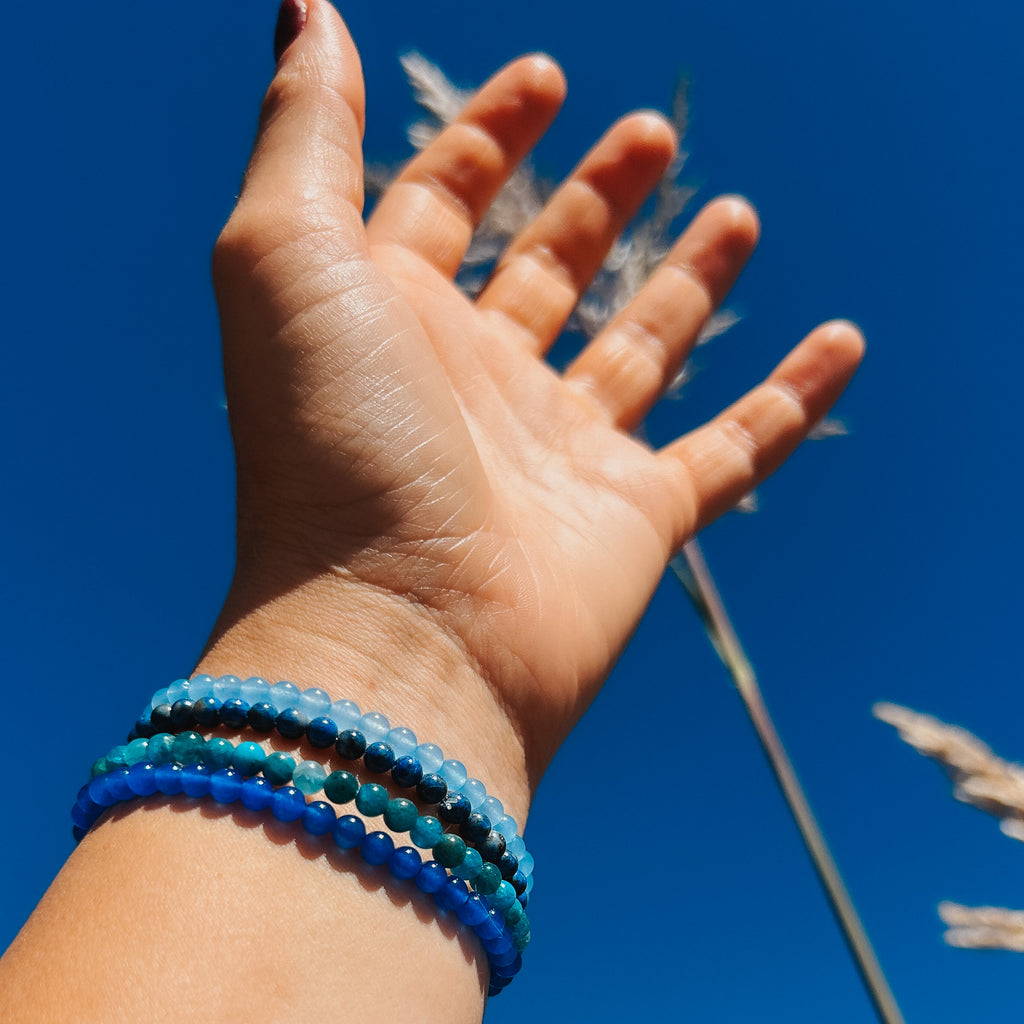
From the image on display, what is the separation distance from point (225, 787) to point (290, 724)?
5.2 inches

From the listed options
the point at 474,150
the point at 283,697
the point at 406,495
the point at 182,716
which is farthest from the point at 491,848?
the point at 474,150

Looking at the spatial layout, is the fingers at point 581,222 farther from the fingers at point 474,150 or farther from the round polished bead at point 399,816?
the round polished bead at point 399,816

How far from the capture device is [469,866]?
120cm

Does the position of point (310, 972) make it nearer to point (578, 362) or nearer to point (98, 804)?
point (98, 804)

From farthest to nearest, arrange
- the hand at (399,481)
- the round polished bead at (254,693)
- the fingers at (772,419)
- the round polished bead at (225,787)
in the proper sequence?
the fingers at (772,419)
the hand at (399,481)
the round polished bead at (254,693)
the round polished bead at (225,787)

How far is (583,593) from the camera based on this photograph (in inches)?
72.6

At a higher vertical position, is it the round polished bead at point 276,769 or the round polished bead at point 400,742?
the round polished bead at point 400,742

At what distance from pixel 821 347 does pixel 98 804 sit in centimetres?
248

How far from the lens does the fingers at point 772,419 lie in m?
2.50

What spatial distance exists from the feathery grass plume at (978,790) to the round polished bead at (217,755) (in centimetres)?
103

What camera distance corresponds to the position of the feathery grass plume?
102 cm

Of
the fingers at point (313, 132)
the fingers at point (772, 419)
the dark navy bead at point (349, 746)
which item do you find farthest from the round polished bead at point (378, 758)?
the fingers at point (772, 419)

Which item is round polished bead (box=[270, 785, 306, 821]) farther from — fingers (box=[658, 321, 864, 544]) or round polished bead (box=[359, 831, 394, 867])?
fingers (box=[658, 321, 864, 544])

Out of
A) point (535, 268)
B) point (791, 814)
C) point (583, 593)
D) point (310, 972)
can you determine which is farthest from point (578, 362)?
point (310, 972)
